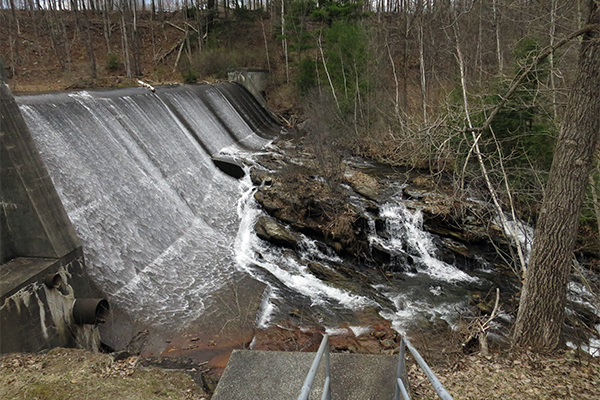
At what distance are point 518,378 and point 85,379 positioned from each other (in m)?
5.30

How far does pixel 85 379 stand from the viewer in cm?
488

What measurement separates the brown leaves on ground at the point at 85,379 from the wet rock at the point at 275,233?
6003 millimetres

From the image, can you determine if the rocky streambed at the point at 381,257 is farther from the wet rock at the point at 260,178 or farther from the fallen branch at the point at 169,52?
the fallen branch at the point at 169,52

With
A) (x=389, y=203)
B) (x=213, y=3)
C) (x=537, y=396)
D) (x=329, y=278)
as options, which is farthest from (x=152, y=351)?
(x=213, y=3)

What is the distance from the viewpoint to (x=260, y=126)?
24203mm

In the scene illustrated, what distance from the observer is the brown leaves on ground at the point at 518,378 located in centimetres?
429

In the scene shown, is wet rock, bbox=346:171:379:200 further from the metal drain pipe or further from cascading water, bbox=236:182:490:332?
the metal drain pipe

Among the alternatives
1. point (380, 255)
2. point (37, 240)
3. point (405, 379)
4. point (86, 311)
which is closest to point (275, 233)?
point (380, 255)

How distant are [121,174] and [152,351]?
20.1 feet

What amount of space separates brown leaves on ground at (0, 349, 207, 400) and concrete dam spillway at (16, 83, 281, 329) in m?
2.23

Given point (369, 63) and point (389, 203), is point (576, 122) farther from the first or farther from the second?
point (369, 63)

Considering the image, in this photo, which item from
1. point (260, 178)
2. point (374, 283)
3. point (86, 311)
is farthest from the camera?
point (260, 178)

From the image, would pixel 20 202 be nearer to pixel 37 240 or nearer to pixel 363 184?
pixel 37 240

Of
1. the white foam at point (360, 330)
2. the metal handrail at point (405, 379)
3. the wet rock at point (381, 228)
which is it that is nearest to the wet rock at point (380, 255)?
the wet rock at point (381, 228)
